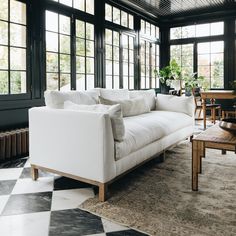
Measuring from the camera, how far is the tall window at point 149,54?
6953 mm

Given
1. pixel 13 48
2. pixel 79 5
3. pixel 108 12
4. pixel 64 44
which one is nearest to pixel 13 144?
pixel 13 48

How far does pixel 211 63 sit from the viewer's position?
7441 mm

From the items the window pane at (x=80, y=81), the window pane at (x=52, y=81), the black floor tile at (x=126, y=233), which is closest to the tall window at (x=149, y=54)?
the window pane at (x=80, y=81)

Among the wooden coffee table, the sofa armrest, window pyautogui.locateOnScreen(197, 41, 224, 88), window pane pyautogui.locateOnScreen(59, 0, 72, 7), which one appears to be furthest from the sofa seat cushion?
window pyautogui.locateOnScreen(197, 41, 224, 88)

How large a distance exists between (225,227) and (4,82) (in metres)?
3.02

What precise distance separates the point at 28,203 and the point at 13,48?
2281mm

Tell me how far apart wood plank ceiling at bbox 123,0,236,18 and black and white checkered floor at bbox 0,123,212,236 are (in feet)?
15.4

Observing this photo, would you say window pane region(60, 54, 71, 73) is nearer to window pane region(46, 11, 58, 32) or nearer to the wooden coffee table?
window pane region(46, 11, 58, 32)

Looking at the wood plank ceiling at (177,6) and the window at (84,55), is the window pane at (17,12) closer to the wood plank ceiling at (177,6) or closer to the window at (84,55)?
the window at (84,55)

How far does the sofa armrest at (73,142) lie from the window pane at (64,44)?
2041 millimetres

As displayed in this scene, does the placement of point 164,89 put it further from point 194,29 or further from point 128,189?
point 128,189

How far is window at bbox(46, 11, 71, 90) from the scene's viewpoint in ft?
13.3

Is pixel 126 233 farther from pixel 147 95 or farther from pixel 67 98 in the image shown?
pixel 147 95

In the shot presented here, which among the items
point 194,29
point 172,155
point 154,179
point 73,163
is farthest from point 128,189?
point 194,29
